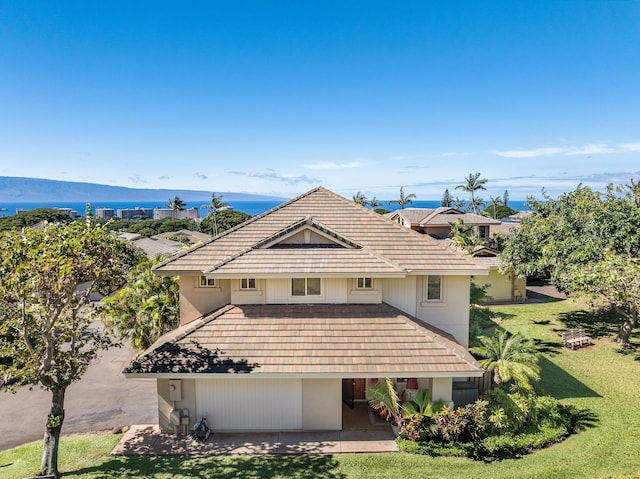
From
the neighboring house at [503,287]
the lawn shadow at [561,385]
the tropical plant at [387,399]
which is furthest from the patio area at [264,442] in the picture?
the neighboring house at [503,287]

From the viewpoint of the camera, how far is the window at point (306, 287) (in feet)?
55.2

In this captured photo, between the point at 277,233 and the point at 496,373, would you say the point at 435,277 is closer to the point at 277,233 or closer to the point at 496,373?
the point at 496,373

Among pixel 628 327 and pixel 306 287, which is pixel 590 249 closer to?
pixel 628 327

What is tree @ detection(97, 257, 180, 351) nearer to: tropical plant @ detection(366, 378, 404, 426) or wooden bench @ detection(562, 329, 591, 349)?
tropical plant @ detection(366, 378, 404, 426)

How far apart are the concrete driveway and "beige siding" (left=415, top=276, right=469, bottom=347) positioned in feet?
39.1

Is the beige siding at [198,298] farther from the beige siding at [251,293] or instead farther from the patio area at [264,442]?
the patio area at [264,442]

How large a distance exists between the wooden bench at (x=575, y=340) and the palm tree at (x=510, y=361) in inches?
378

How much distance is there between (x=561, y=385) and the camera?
59.6 ft

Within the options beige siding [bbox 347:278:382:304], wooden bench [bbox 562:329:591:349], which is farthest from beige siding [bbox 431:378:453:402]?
wooden bench [bbox 562:329:591:349]

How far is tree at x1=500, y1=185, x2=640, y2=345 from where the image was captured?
822 inches

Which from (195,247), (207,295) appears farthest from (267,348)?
(195,247)

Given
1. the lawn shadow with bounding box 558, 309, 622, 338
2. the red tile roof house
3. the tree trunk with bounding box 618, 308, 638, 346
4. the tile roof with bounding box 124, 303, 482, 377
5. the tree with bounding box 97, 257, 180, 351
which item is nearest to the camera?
the tile roof with bounding box 124, 303, 482, 377

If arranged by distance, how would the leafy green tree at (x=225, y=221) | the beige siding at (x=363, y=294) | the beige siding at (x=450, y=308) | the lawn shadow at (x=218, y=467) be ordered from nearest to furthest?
the lawn shadow at (x=218, y=467)
the beige siding at (x=363, y=294)
the beige siding at (x=450, y=308)
the leafy green tree at (x=225, y=221)

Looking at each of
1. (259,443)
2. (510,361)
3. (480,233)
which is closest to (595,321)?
(510,361)
